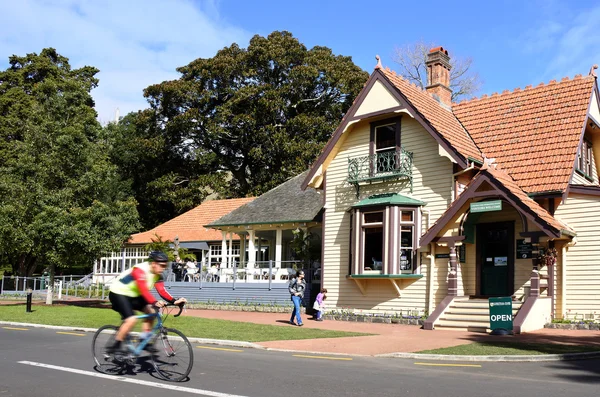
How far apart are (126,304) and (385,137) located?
1431cm

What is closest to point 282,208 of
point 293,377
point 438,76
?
point 438,76

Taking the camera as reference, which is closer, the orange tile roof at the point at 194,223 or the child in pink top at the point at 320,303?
the child in pink top at the point at 320,303

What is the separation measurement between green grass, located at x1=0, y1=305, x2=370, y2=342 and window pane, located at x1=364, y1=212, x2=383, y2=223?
4.44 m

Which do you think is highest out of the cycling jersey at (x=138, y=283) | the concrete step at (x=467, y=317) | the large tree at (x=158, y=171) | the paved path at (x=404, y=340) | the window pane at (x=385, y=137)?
the large tree at (x=158, y=171)

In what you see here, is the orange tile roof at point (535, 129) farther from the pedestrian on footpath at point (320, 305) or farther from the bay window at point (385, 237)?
the pedestrian on footpath at point (320, 305)

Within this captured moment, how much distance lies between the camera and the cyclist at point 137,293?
8.55 metres

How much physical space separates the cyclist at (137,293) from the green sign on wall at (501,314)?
991 cm

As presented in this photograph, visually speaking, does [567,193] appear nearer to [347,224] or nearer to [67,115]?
[347,224]

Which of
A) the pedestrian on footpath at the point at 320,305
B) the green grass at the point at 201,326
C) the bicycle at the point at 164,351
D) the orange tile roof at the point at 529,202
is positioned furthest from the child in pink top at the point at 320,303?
the bicycle at the point at 164,351

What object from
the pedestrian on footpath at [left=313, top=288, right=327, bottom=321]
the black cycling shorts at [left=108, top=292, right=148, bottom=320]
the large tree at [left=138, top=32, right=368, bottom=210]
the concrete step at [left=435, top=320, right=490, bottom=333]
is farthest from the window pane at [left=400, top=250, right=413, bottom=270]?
the large tree at [left=138, top=32, right=368, bottom=210]

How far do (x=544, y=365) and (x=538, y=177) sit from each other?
345 inches

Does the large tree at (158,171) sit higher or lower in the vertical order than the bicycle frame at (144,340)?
higher

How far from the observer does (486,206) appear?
673 inches

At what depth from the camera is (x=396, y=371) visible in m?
10.0
